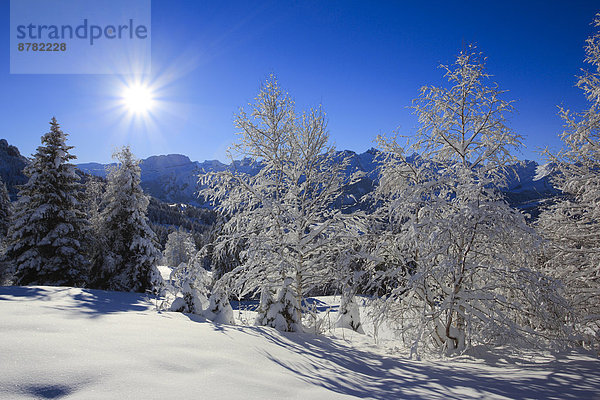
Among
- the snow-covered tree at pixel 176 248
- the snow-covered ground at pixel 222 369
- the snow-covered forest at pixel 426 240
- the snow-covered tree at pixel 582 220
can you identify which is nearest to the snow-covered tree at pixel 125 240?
the snow-covered forest at pixel 426 240

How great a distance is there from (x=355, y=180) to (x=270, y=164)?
2.87 metres

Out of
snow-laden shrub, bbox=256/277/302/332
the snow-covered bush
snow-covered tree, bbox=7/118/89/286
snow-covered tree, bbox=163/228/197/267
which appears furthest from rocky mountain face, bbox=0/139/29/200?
snow-laden shrub, bbox=256/277/302/332

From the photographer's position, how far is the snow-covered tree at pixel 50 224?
13.0 meters

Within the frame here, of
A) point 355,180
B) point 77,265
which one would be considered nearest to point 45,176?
point 77,265

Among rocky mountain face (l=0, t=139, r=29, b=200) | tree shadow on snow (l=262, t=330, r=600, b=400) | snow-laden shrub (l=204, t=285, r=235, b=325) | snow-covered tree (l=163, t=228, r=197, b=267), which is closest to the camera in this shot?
tree shadow on snow (l=262, t=330, r=600, b=400)

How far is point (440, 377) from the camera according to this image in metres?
4.82

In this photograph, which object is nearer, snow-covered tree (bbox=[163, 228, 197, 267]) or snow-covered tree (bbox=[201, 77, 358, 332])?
snow-covered tree (bbox=[201, 77, 358, 332])

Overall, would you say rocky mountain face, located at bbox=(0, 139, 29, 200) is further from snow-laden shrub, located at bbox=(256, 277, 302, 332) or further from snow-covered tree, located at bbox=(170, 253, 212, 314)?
snow-laden shrub, located at bbox=(256, 277, 302, 332)

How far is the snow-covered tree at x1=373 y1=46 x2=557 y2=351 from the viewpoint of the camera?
596 centimetres

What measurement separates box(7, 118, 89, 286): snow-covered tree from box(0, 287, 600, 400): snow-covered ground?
1142cm

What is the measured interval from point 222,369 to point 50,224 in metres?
15.6

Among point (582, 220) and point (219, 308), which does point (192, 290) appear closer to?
point (219, 308)

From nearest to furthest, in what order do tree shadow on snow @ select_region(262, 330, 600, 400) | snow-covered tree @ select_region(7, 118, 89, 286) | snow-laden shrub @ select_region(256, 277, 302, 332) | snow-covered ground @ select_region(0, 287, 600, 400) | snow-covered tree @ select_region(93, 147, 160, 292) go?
snow-covered ground @ select_region(0, 287, 600, 400)
tree shadow on snow @ select_region(262, 330, 600, 400)
snow-laden shrub @ select_region(256, 277, 302, 332)
snow-covered tree @ select_region(7, 118, 89, 286)
snow-covered tree @ select_region(93, 147, 160, 292)

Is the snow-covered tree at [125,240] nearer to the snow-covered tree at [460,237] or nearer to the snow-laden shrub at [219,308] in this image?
the snow-laden shrub at [219,308]
